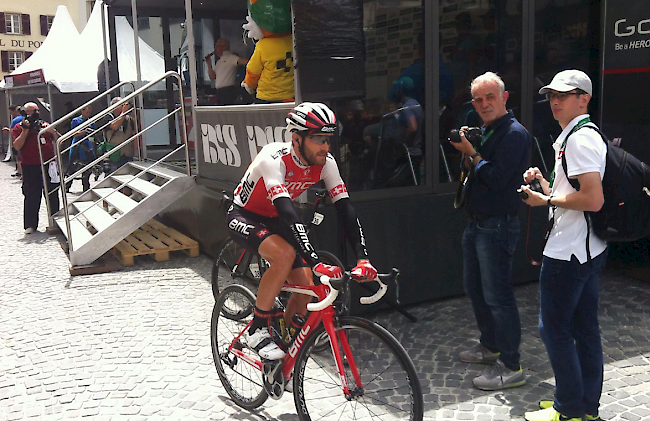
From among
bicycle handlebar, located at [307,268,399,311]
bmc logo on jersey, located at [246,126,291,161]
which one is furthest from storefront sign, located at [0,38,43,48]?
bicycle handlebar, located at [307,268,399,311]

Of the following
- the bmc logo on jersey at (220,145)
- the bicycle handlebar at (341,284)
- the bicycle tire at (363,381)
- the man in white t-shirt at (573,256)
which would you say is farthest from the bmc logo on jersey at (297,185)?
the bmc logo on jersey at (220,145)

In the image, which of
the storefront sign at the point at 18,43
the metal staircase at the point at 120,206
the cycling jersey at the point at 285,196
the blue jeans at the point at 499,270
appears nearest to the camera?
the cycling jersey at the point at 285,196

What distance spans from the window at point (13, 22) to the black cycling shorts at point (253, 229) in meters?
50.2

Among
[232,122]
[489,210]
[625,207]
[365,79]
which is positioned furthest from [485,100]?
[232,122]

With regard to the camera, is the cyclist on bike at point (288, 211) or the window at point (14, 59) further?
the window at point (14, 59)

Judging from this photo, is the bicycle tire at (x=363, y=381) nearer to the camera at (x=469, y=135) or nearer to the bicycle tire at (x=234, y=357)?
the bicycle tire at (x=234, y=357)

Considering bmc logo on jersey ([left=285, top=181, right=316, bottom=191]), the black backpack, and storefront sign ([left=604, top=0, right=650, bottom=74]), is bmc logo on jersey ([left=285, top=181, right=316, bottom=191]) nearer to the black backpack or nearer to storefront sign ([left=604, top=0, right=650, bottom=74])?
the black backpack

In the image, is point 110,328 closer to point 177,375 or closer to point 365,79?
point 177,375

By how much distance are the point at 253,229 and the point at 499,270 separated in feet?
5.11

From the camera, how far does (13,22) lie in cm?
4762

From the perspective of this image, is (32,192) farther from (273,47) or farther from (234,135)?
(273,47)

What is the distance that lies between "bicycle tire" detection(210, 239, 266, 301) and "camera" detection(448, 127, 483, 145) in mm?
2179

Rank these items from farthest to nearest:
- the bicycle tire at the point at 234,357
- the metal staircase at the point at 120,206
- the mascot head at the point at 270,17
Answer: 1. the metal staircase at the point at 120,206
2. the mascot head at the point at 270,17
3. the bicycle tire at the point at 234,357

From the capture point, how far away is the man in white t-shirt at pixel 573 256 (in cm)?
321
